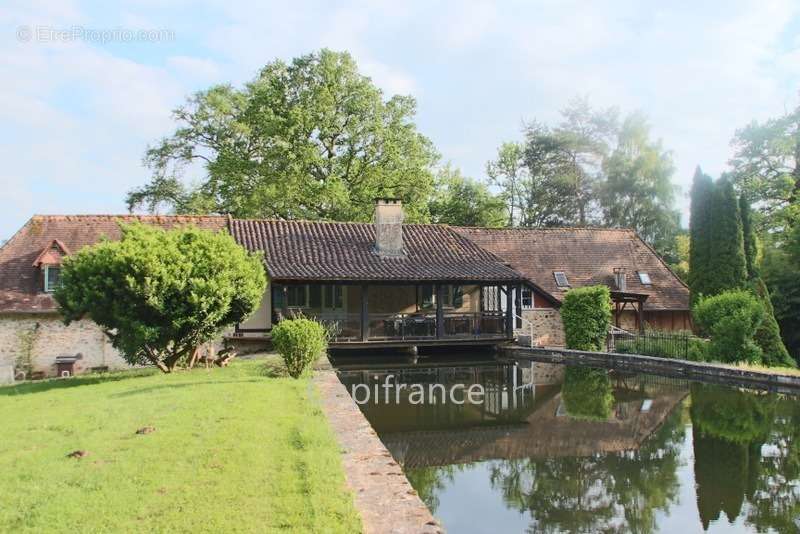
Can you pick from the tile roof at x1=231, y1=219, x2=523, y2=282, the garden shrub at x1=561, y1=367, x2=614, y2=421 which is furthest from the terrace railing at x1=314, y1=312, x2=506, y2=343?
the garden shrub at x1=561, y1=367, x2=614, y2=421

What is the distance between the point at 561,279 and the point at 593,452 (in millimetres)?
18836

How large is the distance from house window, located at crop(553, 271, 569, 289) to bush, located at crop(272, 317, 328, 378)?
54.3ft

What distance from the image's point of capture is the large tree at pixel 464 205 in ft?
133

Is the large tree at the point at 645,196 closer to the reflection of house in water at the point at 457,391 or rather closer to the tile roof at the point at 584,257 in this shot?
the tile roof at the point at 584,257

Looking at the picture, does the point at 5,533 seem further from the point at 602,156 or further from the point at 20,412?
the point at 602,156

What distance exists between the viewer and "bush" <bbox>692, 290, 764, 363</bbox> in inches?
739

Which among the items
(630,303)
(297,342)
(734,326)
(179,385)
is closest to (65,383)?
(179,385)

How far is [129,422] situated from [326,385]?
4.34 m

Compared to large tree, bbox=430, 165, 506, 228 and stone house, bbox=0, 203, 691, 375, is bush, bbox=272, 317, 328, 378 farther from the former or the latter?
large tree, bbox=430, 165, 506, 228

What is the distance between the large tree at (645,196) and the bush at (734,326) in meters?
23.3

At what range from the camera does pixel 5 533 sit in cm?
473

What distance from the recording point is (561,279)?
2820 cm

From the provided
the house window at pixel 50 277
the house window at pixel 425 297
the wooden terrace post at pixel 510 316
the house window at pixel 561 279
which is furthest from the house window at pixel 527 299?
the house window at pixel 50 277

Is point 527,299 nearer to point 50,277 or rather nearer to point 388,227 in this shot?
point 388,227
